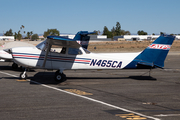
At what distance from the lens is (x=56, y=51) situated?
458 inches

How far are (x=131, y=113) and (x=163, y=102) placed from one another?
1.92 meters

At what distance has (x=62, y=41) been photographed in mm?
10938

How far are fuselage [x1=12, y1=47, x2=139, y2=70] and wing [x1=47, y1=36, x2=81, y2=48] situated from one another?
38cm

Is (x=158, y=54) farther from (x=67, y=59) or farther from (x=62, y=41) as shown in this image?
(x=62, y=41)

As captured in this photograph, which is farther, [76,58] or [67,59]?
[76,58]

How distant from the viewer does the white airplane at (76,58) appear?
11384 mm

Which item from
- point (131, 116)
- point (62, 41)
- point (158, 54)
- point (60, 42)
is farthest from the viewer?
point (158, 54)

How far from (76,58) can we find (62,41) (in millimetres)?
1380

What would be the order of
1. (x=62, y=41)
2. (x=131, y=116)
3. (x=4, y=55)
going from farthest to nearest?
(x=4, y=55)
(x=62, y=41)
(x=131, y=116)

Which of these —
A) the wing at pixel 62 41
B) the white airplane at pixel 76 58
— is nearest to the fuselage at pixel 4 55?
the white airplane at pixel 76 58

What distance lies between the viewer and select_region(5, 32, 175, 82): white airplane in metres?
11.4

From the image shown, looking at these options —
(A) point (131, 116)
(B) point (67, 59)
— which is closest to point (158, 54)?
(B) point (67, 59)

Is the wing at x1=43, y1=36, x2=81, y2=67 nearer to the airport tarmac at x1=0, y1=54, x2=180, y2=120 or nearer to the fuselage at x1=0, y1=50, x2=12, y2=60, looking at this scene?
the airport tarmac at x1=0, y1=54, x2=180, y2=120

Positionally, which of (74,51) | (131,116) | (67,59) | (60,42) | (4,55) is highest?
(60,42)
